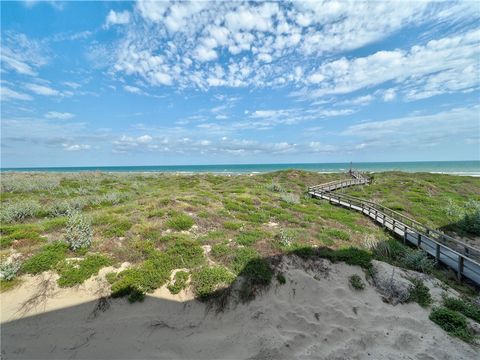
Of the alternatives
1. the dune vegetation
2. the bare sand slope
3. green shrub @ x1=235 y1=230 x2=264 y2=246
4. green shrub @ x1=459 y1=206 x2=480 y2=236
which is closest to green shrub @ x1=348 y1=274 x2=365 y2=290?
the dune vegetation

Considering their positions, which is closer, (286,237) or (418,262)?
(418,262)

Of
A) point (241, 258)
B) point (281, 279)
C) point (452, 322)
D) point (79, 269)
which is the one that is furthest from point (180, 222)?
point (452, 322)

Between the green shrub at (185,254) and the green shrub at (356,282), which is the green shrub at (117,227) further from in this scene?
the green shrub at (356,282)

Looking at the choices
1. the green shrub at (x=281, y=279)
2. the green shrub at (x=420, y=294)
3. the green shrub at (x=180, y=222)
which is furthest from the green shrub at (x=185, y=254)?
the green shrub at (x=420, y=294)

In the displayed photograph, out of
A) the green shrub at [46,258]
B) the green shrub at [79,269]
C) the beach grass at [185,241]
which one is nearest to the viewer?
the green shrub at [79,269]

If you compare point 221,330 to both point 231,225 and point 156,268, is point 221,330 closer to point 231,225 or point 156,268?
point 156,268

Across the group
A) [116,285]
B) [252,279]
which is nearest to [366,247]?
[252,279]

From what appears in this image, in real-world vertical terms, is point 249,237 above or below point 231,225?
below
